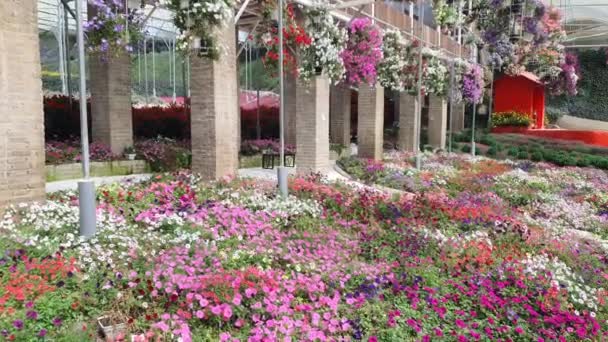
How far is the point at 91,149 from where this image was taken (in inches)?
421

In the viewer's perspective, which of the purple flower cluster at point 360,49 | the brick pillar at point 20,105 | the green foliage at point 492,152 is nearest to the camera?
the brick pillar at point 20,105

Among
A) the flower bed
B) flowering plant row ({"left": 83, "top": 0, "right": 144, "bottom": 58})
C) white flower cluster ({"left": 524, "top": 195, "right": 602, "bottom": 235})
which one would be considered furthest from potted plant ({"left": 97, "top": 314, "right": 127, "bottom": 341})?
white flower cluster ({"left": 524, "top": 195, "right": 602, "bottom": 235})

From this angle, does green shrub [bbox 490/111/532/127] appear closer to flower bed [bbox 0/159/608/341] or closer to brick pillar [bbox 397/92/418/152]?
brick pillar [bbox 397/92/418/152]

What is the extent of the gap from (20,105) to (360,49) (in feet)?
26.4

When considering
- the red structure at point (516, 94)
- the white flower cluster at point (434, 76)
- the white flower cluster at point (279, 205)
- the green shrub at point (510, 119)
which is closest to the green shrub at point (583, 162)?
the white flower cluster at point (434, 76)

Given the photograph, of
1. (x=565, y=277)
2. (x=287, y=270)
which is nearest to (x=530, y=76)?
(x=565, y=277)

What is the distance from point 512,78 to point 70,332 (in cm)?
2952

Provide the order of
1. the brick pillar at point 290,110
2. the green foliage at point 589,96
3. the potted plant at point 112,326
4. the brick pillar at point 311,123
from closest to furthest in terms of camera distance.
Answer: the potted plant at point 112,326 < the brick pillar at point 311,123 < the brick pillar at point 290,110 < the green foliage at point 589,96

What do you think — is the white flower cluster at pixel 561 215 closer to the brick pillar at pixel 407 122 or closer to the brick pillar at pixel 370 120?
the brick pillar at pixel 370 120

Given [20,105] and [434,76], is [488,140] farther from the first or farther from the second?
[20,105]

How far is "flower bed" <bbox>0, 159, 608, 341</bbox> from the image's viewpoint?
389cm

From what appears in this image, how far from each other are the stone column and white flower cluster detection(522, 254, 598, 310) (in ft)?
27.7

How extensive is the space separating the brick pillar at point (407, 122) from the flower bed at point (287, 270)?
9.61 m

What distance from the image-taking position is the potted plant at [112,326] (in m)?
3.60
